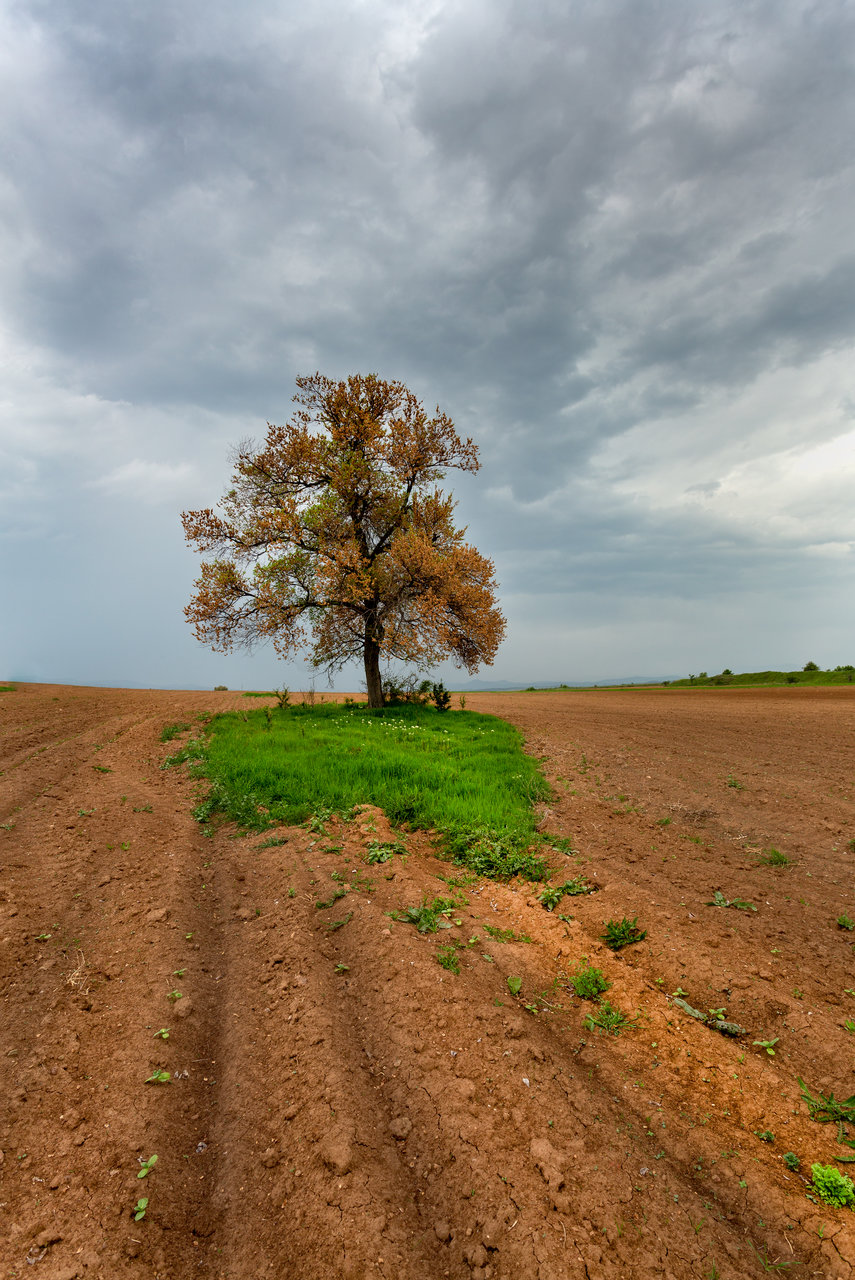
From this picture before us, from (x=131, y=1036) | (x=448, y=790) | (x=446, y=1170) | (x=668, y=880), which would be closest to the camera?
(x=446, y=1170)

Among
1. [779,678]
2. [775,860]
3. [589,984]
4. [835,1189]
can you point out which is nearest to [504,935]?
[589,984]

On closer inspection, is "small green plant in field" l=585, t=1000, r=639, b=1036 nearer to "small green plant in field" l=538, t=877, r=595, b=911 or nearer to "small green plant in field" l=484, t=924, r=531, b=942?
"small green plant in field" l=484, t=924, r=531, b=942

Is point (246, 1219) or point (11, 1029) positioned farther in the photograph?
point (11, 1029)

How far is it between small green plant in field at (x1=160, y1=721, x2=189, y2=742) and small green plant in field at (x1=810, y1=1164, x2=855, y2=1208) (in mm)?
16974

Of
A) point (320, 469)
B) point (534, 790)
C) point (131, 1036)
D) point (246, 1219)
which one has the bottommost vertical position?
point (246, 1219)

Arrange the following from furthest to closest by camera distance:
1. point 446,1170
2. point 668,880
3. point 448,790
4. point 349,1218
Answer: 1. point 448,790
2. point 668,880
3. point 446,1170
4. point 349,1218

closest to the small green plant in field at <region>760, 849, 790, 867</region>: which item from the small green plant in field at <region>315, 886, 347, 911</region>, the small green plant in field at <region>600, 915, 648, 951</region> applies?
the small green plant in field at <region>600, 915, 648, 951</region>

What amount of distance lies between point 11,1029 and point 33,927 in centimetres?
172

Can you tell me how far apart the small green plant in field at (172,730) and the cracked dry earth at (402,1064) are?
331 inches

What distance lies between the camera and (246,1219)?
10.5 feet

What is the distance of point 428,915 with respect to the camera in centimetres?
625

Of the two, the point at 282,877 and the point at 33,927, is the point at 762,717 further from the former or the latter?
the point at 33,927

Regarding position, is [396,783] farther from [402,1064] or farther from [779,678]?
[779,678]

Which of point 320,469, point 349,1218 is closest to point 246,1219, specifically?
point 349,1218
